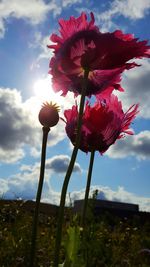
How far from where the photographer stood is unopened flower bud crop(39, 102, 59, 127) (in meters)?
1.41

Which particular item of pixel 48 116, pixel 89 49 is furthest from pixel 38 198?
pixel 89 49

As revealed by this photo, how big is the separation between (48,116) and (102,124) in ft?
1.08

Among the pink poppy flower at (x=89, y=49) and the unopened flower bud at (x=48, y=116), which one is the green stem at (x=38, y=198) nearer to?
the unopened flower bud at (x=48, y=116)

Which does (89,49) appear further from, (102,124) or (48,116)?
(102,124)

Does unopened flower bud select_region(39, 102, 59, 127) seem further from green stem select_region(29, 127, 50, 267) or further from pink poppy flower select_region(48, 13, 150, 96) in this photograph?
pink poppy flower select_region(48, 13, 150, 96)

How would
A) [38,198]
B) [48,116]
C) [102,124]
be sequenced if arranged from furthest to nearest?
[102,124] < [48,116] < [38,198]

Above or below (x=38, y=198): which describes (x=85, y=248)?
below

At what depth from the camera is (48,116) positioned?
1.42 meters

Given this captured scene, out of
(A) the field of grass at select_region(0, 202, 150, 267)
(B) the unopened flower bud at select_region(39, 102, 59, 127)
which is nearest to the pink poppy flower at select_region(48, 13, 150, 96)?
(B) the unopened flower bud at select_region(39, 102, 59, 127)

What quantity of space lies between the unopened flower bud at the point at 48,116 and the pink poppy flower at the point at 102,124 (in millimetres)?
208

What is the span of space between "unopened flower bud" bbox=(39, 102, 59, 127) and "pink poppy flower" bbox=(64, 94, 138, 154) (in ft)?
0.68

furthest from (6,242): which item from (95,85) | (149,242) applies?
(95,85)

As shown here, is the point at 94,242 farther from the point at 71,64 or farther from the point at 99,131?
the point at 71,64

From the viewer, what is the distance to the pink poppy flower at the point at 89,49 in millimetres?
1343
